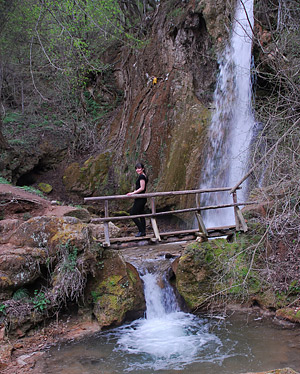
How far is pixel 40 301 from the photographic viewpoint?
678 centimetres

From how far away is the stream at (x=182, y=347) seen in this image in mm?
5457

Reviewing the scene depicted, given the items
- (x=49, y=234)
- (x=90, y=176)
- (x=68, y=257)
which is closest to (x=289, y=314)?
(x=68, y=257)

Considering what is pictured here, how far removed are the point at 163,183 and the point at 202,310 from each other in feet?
21.2

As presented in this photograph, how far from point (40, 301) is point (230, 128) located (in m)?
9.10

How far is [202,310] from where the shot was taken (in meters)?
7.65

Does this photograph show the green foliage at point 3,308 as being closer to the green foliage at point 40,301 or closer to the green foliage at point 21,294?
the green foliage at point 21,294

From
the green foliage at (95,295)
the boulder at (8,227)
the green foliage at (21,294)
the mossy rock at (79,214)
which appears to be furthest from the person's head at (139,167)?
the green foliage at (21,294)

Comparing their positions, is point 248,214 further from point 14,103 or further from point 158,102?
point 14,103

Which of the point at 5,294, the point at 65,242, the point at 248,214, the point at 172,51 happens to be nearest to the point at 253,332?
the point at 248,214

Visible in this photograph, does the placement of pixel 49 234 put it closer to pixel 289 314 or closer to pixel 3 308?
pixel 3 308

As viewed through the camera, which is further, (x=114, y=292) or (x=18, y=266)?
(x=114, y=292)

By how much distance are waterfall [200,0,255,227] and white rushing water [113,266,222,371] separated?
4793 millimetres

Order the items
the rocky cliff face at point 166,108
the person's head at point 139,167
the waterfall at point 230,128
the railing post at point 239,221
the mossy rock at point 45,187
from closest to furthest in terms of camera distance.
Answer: the person's head at point 139,167 < the railing post at point 239,221 < the waterfall at point 230,128 < the rocky cliff face at point 166,108 < the mossy rock at point 45,187

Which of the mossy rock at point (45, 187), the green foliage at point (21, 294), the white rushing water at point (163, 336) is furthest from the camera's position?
the mossy rock at point (45, 187)
